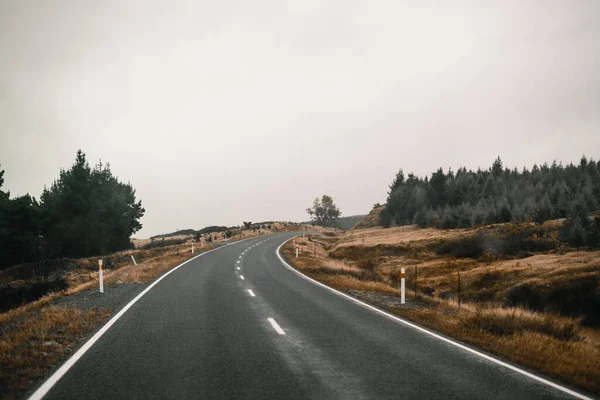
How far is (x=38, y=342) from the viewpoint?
773cm

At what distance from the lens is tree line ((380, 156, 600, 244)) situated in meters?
55.5

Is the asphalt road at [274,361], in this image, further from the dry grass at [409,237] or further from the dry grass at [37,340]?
the dry grass at [409,237]

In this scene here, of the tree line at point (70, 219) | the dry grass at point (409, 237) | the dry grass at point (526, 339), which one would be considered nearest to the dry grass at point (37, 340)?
the dry grass at point (526, 339)

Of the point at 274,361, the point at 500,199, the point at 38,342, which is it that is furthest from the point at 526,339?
the point at 500,199

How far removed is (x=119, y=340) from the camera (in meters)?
7.97

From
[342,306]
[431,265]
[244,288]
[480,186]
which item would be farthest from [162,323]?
[480,186]

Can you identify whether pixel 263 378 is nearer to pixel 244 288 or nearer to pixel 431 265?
pixel 244 288

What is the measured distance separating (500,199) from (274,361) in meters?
76.4

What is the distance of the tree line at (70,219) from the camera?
4438 cm

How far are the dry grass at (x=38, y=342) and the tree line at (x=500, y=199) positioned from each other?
38.3 metres

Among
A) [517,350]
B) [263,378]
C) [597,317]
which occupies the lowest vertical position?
[597,317]

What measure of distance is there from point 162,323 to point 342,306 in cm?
559

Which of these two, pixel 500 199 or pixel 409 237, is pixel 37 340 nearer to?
pixel 409 237

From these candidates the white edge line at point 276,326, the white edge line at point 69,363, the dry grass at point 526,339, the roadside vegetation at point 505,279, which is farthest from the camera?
the white edge line at point 276,326
